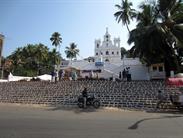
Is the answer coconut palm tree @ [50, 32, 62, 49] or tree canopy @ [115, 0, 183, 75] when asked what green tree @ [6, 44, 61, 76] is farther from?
tree canopy @ [115, 0, 183, 75]

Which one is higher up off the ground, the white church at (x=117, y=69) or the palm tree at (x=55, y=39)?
the palm tree at (x=55, y=39)

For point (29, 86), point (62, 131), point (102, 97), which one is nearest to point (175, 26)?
point (102, 97)

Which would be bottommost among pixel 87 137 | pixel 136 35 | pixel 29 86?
pixel 87 137

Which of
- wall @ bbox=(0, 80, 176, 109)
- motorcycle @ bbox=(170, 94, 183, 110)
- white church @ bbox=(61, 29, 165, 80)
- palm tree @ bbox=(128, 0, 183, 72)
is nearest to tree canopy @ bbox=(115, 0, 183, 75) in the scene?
palm tree @ bbox=(128, 0, 183, 72)

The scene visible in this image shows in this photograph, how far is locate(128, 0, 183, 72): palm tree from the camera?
3012cm

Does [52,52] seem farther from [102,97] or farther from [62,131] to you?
[62,131]

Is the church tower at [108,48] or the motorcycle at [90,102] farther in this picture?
the church tower at [108,48]

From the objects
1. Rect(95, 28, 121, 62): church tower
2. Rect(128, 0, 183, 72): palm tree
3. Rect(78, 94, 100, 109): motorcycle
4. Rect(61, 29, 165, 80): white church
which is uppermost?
Rect(95, 28, 121, 62): church tower

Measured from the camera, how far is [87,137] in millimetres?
7387

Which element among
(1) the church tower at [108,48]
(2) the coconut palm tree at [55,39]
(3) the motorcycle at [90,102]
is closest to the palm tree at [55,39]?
(2) the coconut palm tree at [55,39]

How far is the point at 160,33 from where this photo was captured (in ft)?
96.9

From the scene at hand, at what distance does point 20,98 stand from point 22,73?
96.3 ft

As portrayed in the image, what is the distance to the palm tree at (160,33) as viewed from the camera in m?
30.1

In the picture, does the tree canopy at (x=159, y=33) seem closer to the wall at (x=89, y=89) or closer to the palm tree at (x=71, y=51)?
the wall at (x=89, y=89)
